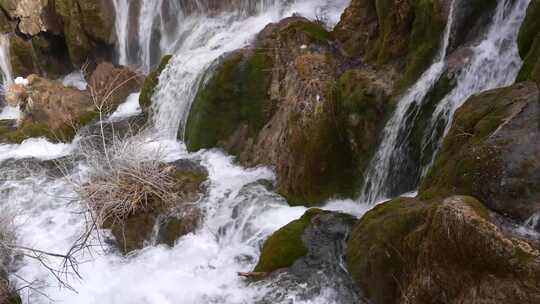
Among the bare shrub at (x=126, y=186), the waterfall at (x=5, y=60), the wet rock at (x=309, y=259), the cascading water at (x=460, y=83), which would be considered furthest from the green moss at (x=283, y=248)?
the waterfall at (x=5, y=60)

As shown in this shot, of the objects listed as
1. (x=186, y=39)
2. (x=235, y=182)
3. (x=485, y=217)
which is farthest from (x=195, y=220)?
(x=186, y=39)

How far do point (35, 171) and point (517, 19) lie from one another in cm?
856

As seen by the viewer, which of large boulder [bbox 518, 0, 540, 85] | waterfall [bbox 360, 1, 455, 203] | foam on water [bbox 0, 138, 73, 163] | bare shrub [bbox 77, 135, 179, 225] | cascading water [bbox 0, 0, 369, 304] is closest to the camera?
large boulder [bbox 518, 0, 540, 85]

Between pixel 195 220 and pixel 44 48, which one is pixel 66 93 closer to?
pixel 44 48

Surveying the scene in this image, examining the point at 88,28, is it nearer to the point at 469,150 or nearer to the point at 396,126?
the point at 396,126

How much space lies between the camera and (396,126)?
20.1 feet

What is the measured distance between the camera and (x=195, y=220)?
6.91 m

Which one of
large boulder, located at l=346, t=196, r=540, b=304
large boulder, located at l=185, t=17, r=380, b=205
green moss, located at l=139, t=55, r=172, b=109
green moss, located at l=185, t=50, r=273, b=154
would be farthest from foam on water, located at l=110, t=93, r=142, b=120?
large boulder, located at l=346, t=196, r=540, b=304

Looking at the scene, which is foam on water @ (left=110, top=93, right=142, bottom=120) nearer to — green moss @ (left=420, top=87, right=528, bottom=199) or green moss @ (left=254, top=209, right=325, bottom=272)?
green moss @ (left=254, top=209, right=325, bottom=272)

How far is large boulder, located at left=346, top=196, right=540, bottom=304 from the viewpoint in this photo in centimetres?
309

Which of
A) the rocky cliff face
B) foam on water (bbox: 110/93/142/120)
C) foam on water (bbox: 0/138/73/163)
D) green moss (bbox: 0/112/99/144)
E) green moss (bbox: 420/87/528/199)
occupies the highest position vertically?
the rocky cliff face

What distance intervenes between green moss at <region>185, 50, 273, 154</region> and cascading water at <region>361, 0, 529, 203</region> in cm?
274

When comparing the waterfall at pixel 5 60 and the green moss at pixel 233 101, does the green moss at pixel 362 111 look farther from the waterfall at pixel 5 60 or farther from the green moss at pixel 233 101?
the waterfall at pixel 5 60

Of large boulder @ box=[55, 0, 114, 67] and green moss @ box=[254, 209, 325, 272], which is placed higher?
large boulder @ box=[55, 0, 114, 67]
